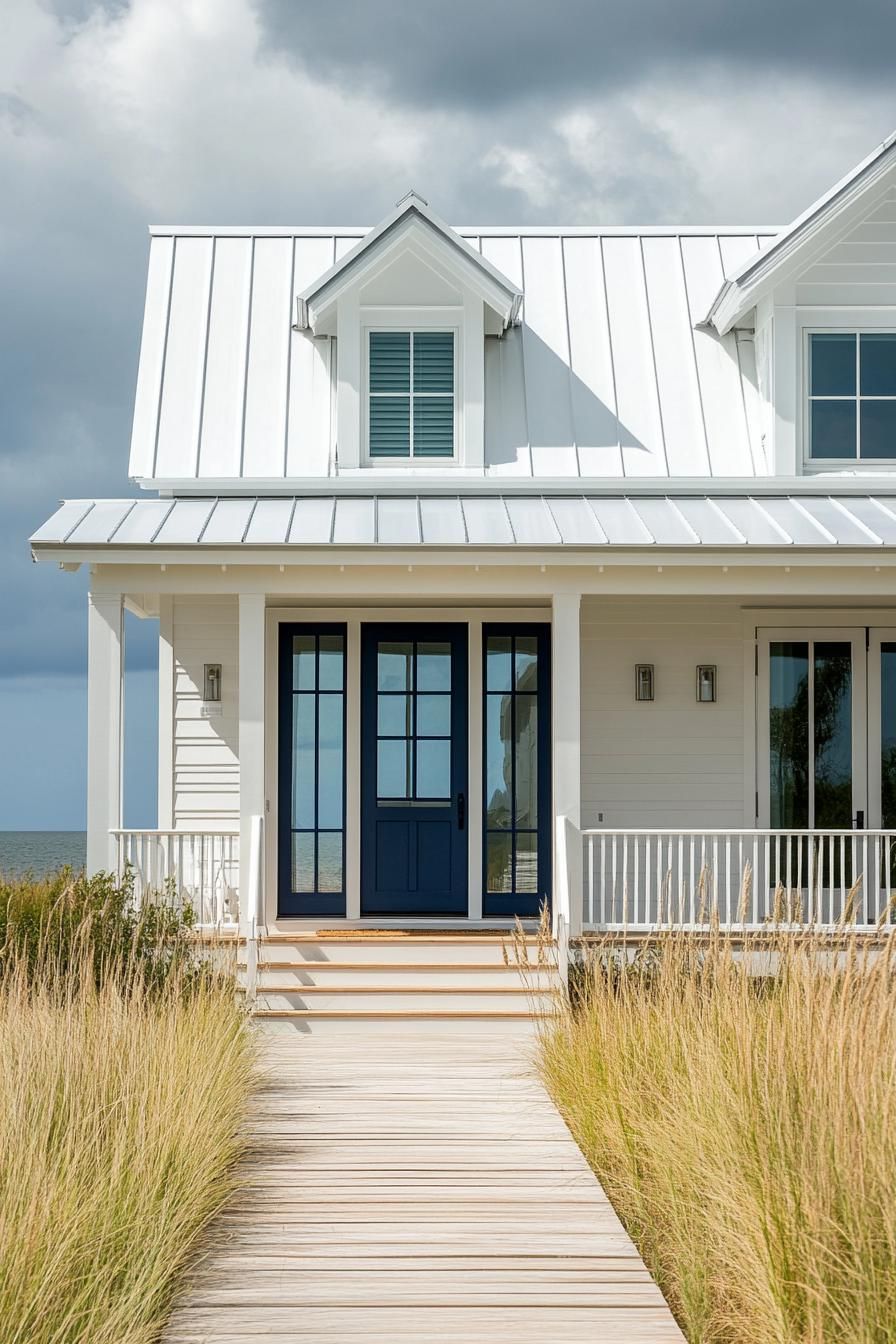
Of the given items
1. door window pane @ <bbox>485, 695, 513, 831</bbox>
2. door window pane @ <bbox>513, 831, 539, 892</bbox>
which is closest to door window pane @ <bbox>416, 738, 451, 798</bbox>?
door window pane @ <bbox>485, 695, 513, 831</bbox>

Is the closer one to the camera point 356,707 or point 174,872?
point 174,872

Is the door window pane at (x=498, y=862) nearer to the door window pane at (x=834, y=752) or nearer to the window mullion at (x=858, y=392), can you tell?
the door window pane at (x=834, y=752)

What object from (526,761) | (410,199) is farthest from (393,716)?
(410,199)

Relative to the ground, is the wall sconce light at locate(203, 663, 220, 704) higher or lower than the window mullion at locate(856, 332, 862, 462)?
→ lower

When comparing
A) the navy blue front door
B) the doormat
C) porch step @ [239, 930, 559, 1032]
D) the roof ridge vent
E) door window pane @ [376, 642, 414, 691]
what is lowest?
porch step @ [239, 930, 559, 1032]

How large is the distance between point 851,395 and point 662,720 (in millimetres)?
3483

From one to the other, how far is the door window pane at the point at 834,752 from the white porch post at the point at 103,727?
6027 mm

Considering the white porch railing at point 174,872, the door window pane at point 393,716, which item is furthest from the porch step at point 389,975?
the door window pane at point 393,716

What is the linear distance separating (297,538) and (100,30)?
9514 millimetres

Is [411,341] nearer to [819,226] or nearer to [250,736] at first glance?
[819,226]

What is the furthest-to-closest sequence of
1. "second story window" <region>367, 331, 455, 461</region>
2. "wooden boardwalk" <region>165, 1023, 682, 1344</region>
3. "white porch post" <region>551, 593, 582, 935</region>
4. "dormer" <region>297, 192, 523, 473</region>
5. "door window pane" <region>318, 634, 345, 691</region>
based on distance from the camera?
"second story window" <region>367, 331, 455, 461</region>, "dormer" <region>297, 192, 523, 473</region>, "door window pane" <region>318, 634, 345, 691</region>, "white porch post" <region>551, 593, 582, 935</region>, "wooden boardwalk" <region>165, 1023, 682, 1344</region>

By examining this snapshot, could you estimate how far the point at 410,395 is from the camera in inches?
476

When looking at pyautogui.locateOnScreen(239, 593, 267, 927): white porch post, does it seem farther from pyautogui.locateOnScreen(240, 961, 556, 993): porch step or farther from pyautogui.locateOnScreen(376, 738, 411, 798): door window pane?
pyautogui.locateOnScreen(376, 738, 411, 798): door window pane

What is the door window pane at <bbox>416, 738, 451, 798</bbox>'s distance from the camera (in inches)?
455
